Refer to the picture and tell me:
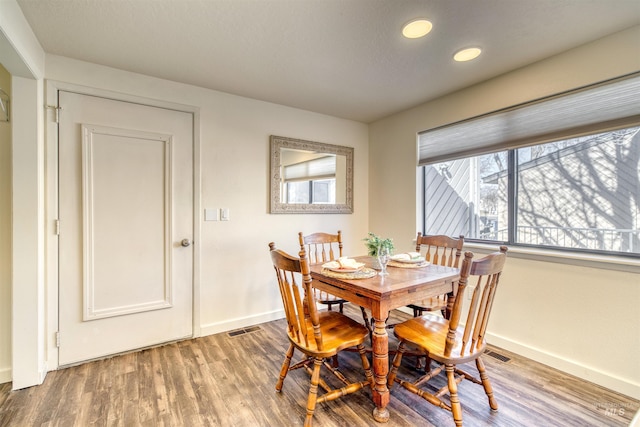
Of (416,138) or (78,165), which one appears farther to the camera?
(416,138)

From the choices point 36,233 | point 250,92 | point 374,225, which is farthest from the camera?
point 374,225

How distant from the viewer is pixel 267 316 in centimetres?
305

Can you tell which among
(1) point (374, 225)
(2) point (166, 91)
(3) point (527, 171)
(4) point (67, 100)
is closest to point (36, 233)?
(4) point (67, 100)

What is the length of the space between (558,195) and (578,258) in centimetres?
55

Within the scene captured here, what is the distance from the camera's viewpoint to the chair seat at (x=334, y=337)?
159 centimetres

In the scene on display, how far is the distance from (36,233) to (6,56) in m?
1.09

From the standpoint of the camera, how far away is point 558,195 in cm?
230

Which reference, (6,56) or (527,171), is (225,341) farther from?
(527,171)

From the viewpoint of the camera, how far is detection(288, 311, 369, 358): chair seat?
62.5 inches

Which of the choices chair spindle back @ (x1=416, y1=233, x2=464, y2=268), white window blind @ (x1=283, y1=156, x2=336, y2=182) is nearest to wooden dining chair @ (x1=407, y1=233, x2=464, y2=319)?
chair spindle back @ (x1=416, y1=233, x2=464, y2=268)

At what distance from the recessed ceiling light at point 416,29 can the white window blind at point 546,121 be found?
111 cm

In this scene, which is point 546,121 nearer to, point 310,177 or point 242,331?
point 310,177

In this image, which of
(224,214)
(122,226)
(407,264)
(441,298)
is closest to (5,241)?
(122,226)

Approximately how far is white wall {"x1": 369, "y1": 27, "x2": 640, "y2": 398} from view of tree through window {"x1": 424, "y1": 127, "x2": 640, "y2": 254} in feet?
0.87
